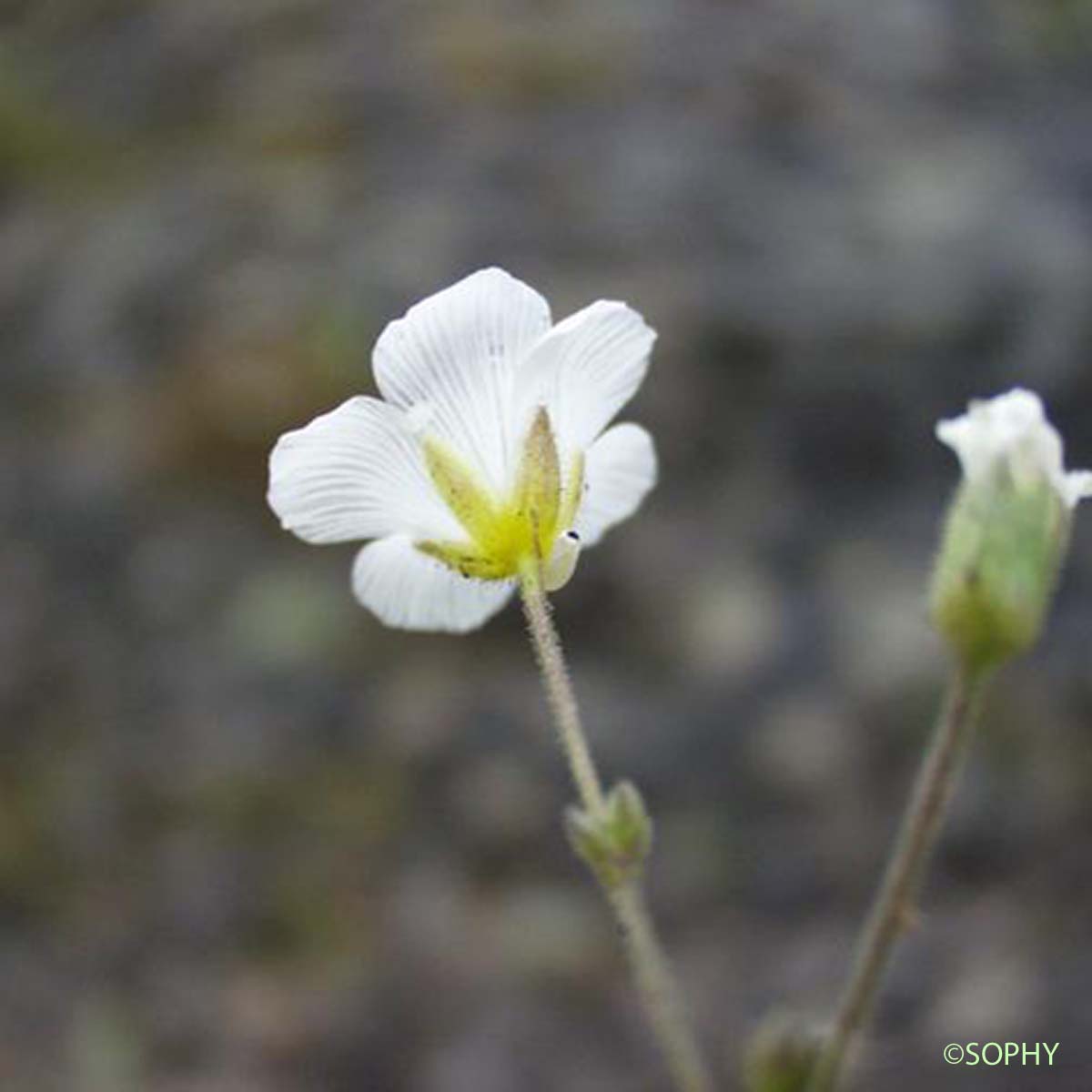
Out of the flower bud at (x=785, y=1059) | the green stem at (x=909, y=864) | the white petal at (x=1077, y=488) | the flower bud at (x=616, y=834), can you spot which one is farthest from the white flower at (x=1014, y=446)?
the flower bud at (x=785, y=1059)

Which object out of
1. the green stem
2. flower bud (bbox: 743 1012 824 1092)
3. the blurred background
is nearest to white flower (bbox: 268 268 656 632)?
the green stem

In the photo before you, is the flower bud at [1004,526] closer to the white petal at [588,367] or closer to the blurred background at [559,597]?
the white petal at [588,367]

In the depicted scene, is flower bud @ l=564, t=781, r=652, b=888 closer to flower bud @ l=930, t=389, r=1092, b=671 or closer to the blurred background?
flower bud @ l=930, t=389, r=1092, b=671

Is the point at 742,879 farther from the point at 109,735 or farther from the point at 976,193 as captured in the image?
the point at 976,193

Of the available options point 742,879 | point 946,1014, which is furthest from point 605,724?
point 946,1014

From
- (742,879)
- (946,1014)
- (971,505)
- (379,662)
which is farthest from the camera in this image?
(379,662)

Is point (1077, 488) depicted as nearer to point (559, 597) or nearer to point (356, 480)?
point (356, 480)
